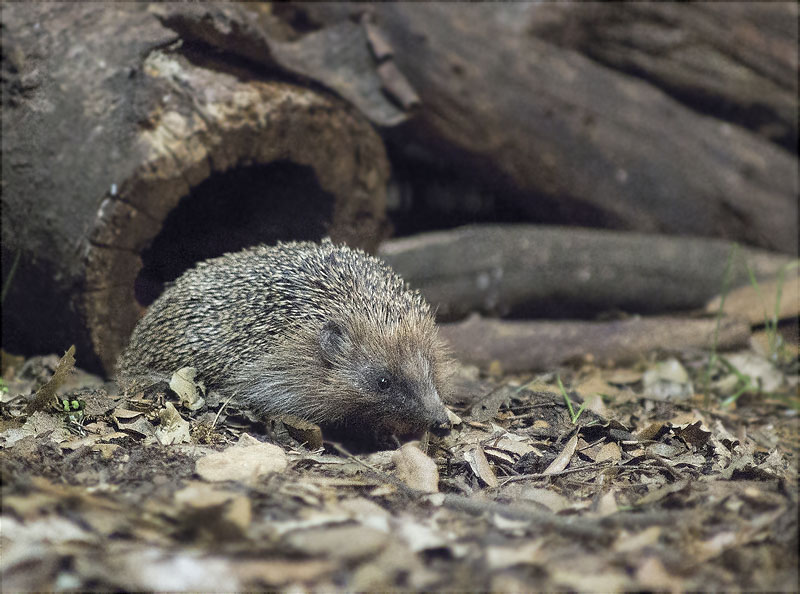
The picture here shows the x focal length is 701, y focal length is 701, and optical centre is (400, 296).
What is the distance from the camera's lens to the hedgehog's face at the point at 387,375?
4.48 metres

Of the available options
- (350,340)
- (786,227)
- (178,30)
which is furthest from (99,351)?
(786,227)

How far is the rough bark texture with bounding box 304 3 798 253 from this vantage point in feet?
24.0

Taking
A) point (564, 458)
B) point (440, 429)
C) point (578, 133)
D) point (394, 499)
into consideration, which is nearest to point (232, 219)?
point (440, 429)

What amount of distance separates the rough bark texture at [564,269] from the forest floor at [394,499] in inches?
89.3

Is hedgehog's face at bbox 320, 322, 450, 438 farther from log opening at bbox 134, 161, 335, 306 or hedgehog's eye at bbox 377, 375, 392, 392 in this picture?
log opening at bbox 134, 161, 335, 306

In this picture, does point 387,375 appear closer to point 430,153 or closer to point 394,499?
point 394,499

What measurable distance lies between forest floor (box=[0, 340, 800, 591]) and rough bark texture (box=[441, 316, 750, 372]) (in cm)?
134

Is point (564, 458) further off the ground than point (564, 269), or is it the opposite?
point (564, 269)

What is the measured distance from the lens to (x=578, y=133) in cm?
→ 779

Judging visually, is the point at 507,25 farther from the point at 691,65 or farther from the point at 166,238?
the point at 166,238

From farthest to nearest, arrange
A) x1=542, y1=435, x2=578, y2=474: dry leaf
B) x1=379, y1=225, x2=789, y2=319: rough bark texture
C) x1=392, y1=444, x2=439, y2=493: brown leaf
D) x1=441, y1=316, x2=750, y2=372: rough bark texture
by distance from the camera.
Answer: x1=379, y1=225, x2=789, y2=319: rough bark texture < x1=441, y1=316, x2=750, y2=372: rough bark texture < x1=542, y1=435, x2=578, y2=474: dry leaf < x1=392, y1=444, x2=439, y2=493: brown leaf

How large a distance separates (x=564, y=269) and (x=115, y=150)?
481 cm

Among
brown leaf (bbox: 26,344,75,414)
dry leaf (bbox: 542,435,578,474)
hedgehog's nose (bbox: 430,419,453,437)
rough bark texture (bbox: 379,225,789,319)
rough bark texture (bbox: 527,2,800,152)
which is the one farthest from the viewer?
rough bark texture (bbox: 527,2,800,152)

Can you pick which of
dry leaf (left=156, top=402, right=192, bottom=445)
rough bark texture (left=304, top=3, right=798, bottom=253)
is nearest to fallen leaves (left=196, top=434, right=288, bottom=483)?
dry leaf (left=156, top=402, right=192, bottom=445)
